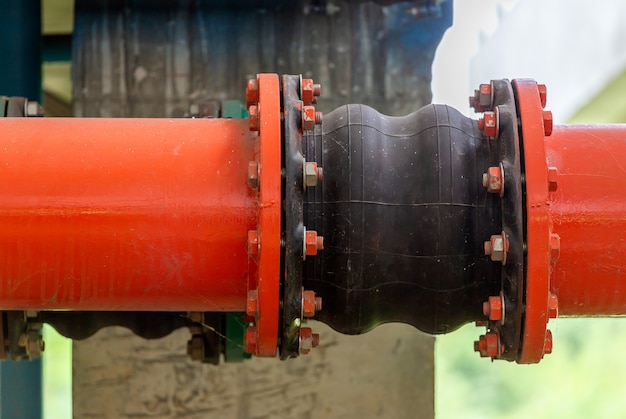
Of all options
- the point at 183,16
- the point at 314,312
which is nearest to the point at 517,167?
the point at 314,312

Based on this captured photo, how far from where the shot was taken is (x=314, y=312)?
96 cm

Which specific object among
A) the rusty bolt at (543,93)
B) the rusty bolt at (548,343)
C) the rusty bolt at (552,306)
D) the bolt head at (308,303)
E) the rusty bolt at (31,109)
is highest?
the rusty bolt at (31,109)

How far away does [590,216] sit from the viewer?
3.10ft

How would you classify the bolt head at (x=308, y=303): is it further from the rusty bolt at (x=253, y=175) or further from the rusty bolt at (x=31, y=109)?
the rusty bolt at (x=31, y=109)

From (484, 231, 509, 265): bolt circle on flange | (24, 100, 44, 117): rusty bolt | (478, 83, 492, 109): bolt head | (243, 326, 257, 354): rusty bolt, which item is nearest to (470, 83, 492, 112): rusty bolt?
(478, 83, 492, 109): bolt head

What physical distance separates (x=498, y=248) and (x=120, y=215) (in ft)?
1.56

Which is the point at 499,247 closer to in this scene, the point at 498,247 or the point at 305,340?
the point at 498,247

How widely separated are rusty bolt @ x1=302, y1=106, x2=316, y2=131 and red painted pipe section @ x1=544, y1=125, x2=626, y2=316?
0.31m

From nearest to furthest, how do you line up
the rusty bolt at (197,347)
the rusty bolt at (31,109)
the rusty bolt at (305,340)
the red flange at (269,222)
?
1. the red flange at (269,222)
2. the rusty bolt at (305,340)
3. the rusty bolt at (31,109)
4. the rusty bolt at (197,347)

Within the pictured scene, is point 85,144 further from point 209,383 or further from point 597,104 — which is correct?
point 597,104

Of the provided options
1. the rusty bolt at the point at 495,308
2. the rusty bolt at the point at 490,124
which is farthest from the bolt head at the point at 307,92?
the rusty bolt at the point at 495,308

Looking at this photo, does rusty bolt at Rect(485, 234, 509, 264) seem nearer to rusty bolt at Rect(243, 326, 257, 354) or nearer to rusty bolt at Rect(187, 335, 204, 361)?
rusty bolt at Rect(243, 326, 257, 354)

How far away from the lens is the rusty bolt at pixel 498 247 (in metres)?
0.92

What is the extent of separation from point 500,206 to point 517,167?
0.21ft
